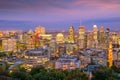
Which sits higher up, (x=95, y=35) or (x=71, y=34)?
(x=71, y=34)

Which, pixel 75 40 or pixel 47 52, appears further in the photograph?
pixel 75 40

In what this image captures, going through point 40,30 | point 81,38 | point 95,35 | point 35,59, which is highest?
point 40,30

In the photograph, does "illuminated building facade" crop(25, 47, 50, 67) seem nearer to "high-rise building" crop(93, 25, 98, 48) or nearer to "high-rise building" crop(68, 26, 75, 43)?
"high-rise building" crop(93, 25, 98, 48)

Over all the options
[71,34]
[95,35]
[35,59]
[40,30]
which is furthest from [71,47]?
[40,30]

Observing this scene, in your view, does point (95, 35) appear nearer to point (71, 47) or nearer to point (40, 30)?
point (71, 47)

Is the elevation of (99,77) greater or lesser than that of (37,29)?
lesser

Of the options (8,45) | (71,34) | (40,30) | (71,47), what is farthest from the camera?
(40,30)

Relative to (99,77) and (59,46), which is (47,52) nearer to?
(59,46)

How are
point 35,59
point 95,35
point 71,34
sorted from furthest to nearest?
point 71,34
point 95,35
point 35,59

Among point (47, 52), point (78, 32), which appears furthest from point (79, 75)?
point (78, 32)

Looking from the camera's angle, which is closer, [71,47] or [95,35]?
[71,47]

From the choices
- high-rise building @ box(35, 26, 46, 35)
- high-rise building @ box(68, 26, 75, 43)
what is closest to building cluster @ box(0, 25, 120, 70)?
high-rise building @ box(68, 26, 75, 43)
